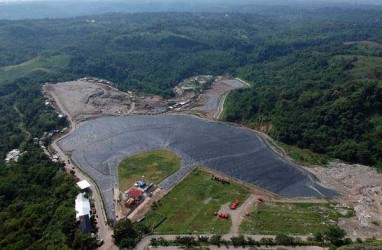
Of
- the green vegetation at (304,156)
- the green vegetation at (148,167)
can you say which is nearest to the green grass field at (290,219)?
the green vegetation at (304,156)

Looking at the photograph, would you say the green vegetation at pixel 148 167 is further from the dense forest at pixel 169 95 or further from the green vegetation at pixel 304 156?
the green vegetation at pixel 304 156

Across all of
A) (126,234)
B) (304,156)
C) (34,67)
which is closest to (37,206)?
(126,234)

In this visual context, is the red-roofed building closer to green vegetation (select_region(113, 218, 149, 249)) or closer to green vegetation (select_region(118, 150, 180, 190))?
green vegetation (select_region(118, 150, 180, 190))

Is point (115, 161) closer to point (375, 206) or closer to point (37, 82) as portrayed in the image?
point (375, 206)

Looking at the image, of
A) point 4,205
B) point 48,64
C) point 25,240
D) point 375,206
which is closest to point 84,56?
point 48,64

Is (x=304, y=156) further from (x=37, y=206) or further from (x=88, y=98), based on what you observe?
(x=88, y=98)

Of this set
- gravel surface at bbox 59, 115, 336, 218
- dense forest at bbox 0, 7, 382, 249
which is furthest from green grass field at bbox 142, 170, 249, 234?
dense forest at bbox 0, 7, 382, 249
